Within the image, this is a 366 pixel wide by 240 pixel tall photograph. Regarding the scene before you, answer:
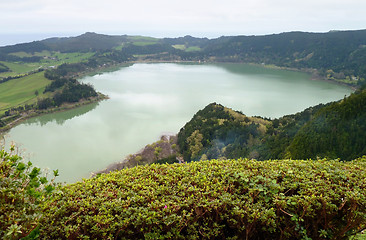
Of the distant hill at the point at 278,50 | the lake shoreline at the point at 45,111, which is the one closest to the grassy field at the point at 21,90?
the lake shoreline at the point at 45,111

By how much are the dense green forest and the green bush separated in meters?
12.2

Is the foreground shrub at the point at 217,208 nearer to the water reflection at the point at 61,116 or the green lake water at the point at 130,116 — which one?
the green lake water at the point at 130,116

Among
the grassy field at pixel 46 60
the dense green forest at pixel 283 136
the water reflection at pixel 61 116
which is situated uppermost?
the grassy field at pixel 46 60

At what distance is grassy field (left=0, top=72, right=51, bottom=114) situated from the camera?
176ft

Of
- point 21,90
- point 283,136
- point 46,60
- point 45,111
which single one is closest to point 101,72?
point 46,60

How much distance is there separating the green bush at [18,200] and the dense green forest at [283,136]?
12.2 meters

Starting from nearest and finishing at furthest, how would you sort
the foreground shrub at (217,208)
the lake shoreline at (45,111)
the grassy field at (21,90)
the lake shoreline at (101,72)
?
the foreground shrub at (217,208) → the lake shoreline at (45,111) → the lake shoreline at (101,72) → the grassy field at (21,90)

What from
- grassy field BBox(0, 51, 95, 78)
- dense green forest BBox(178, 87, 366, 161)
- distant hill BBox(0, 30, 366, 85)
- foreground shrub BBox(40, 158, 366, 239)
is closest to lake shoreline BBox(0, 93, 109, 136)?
dense green forest BBox(178, 87, 366, 161)

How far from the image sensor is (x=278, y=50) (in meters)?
130

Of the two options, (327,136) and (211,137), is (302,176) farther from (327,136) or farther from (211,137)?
(211,137)

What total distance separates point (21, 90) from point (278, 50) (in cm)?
12163

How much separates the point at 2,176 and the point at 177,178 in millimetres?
2468

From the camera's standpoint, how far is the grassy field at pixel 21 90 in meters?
53.6

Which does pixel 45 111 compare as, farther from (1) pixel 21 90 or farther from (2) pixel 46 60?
(2) pixel 46 60
